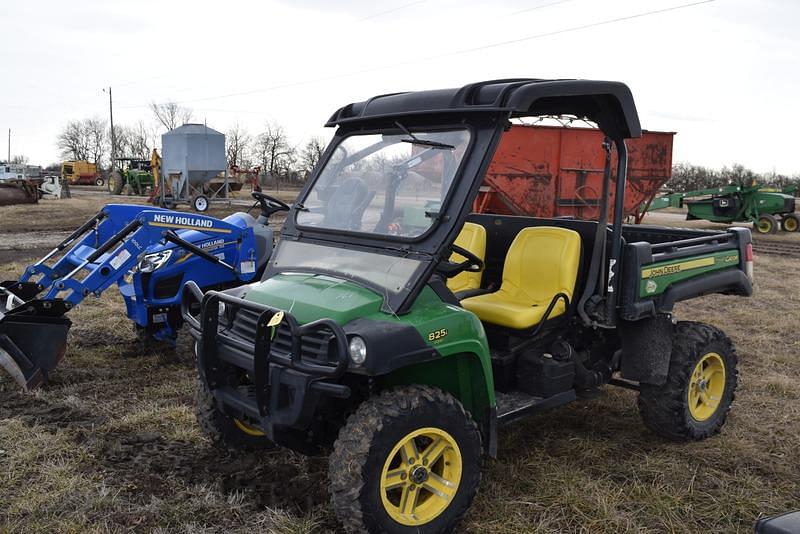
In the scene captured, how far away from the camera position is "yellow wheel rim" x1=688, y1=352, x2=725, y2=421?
14.8 ft

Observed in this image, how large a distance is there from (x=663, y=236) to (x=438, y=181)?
2.36 meters

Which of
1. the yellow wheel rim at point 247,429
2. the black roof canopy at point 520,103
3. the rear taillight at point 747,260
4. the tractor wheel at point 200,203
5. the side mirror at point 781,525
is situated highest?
the black roof canopy at point 520,103

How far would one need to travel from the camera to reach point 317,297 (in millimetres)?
3271

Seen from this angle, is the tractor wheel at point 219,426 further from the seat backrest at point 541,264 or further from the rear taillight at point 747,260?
the rear taillight at point 747,260

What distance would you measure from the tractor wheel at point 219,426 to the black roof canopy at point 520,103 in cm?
169

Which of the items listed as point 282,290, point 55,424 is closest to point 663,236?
point 282,290

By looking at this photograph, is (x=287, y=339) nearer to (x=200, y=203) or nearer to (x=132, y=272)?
(x=132, y=272)

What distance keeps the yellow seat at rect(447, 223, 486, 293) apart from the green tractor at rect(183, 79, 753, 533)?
0.6 inches

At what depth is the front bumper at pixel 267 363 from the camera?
2.91 m

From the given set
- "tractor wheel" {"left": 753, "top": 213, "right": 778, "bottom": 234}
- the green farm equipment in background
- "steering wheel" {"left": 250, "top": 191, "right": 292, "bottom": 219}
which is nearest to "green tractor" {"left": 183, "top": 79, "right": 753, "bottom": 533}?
"steering wheel" {"left": 250, "top": 191, "right": 292, "bottom": 219}

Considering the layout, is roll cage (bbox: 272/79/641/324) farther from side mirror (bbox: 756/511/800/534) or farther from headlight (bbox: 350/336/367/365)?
side mirror (bbox: 756/511/800/534)

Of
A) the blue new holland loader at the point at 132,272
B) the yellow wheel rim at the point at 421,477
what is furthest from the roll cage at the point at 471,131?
the blue new holland loader at the point at 132,272

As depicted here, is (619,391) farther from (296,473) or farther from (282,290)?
(282,290)

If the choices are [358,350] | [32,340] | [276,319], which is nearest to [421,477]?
[358,350]
